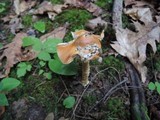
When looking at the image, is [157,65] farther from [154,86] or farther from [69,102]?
[69,102]

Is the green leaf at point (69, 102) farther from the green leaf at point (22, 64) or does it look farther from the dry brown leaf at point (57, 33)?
the dry brown leaf at point (57, 33)

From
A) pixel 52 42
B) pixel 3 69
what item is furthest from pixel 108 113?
pixel 3 69

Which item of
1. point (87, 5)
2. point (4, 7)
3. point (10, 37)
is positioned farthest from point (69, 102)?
point (4, 7)

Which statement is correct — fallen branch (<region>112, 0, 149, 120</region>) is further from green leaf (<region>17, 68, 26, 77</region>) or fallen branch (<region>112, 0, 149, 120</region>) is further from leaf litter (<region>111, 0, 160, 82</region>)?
green leaf (<region>17, 68, 26, 77</region>)

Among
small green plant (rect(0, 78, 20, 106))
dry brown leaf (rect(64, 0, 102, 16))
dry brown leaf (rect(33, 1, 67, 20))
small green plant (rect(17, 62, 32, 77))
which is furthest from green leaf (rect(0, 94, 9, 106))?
dry brown leaf (rect(64, 0, 102, 16))

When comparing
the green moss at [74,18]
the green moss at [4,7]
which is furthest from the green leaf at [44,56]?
the green moss at [4,7]

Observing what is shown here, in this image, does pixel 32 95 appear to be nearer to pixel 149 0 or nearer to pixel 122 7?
pixel 122 7
